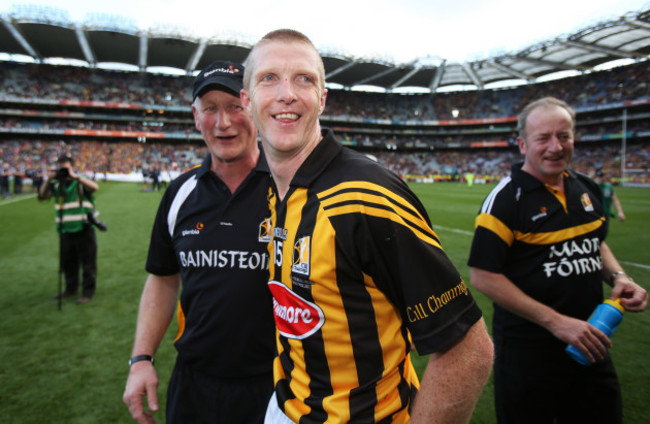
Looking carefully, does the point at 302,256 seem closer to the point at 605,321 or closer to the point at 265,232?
the point at 265,232

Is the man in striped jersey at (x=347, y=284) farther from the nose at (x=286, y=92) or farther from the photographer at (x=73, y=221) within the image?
the photographer at (x=73, y=221)

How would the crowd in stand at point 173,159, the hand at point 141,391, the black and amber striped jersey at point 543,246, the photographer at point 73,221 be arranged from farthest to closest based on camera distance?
the crowd in stand at point 173,159 → the photographer at point 73,221 → the black and amber striped jersey at point 543,246 → the hand at point 141,391

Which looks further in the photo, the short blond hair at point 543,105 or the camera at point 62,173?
the camera at point 62,173

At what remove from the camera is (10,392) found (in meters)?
3.71

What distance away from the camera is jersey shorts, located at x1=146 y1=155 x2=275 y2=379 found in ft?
6.50

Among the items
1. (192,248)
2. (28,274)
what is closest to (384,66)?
(28,274)

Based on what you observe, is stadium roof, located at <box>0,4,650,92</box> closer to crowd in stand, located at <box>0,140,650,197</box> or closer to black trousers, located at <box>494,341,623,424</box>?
crowd in stand, located at <box>0,140,650,197</box>

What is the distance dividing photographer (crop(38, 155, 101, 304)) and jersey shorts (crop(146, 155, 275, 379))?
213 inches

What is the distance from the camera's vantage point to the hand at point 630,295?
2154mm

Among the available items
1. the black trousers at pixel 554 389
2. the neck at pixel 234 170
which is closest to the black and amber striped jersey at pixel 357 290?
the neck at pixel 234 170

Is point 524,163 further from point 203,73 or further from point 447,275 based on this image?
point 203,73

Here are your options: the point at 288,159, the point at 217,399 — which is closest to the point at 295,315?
the point at 288,159

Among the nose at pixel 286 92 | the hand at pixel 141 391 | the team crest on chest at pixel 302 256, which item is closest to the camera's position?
the team crest on chest at pixel 302 256

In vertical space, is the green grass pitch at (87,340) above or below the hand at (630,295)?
below
